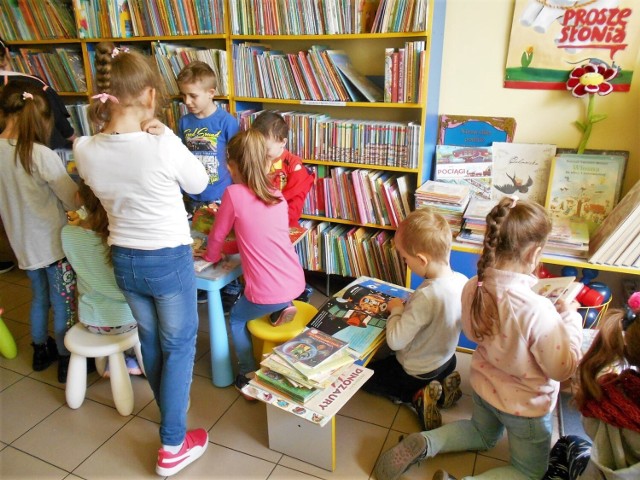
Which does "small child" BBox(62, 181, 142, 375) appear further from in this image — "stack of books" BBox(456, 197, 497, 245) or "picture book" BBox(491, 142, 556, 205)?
"picture book" BBox(491, 142, 556, 205)

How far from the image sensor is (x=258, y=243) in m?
1.87

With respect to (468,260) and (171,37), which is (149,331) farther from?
(171,37)

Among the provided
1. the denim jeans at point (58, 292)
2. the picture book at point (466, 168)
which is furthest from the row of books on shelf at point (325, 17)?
the denim jeans at point (58, 292)

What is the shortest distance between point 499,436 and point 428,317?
50 cm

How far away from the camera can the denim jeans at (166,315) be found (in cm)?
153

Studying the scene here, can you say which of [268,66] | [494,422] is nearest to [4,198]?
[268,66]

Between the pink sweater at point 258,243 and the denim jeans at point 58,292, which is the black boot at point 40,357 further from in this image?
the pink sweater at point 258,243

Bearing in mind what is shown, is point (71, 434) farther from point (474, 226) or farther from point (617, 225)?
point (617, 225)

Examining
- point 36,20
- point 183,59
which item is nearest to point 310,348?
point 183,59

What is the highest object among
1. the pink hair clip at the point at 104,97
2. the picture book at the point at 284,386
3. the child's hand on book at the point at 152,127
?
the pink hair clip at the point at 104,97

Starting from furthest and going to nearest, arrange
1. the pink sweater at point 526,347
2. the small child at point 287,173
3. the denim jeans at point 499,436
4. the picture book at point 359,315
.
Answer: the small child at point 287,173, the picture book at point 359,315, the denim jeans at point 499,436, the pink sweater at point 526,347

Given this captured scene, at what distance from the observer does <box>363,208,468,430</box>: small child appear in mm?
1761

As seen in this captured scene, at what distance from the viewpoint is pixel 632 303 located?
4.31 feet

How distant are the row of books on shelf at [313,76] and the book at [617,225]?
1039 millimetres
